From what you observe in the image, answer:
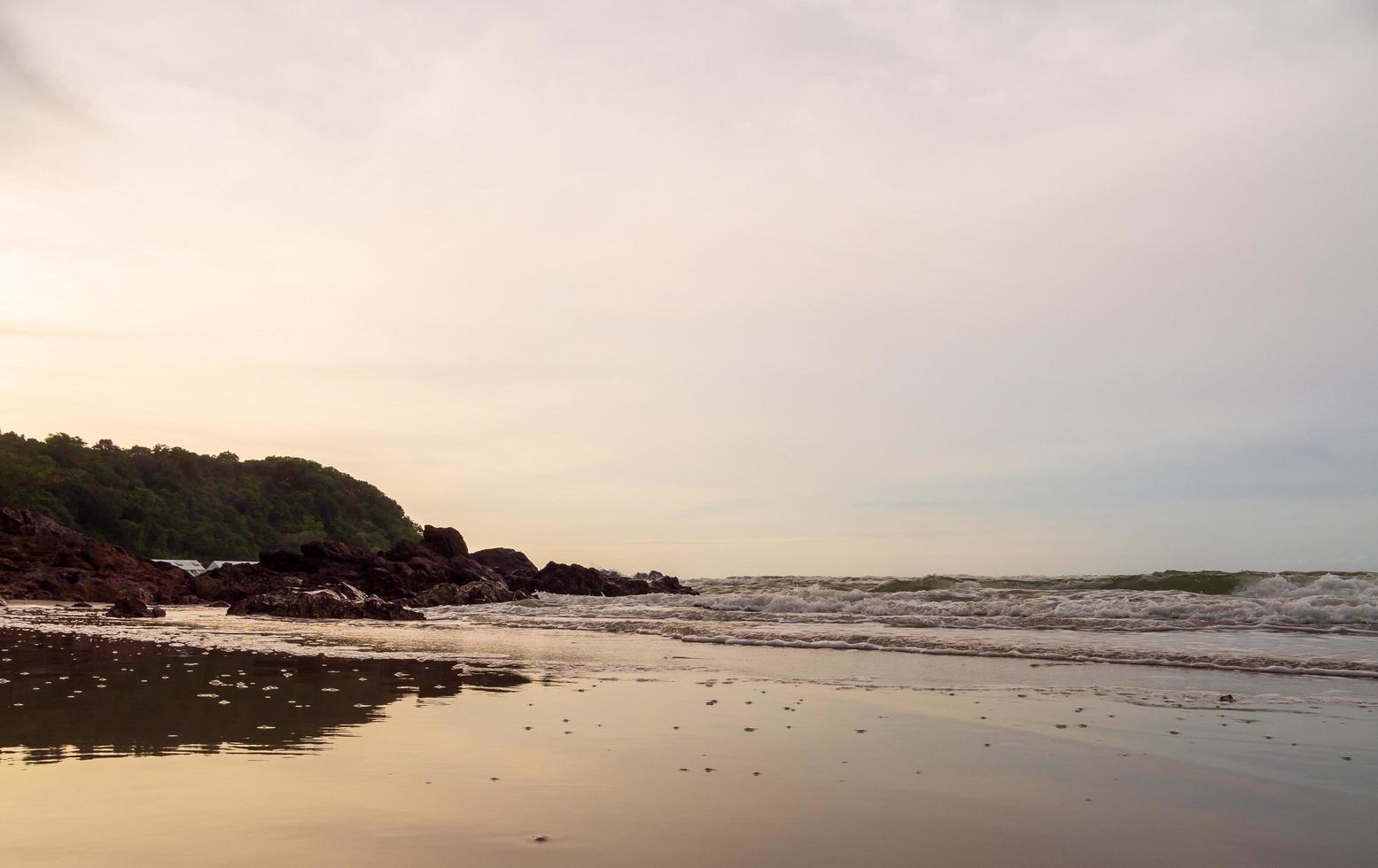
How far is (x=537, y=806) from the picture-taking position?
4887 mm

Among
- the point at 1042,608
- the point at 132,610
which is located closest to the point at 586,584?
the point at 132,610

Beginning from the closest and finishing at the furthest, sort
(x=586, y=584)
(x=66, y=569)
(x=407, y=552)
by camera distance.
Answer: (x=66, y=569) < (x=407, y=552) < (x=586, y=584)

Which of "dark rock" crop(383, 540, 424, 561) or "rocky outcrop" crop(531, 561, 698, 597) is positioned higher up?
"dark rock" crop(383, 540, 424, 561)

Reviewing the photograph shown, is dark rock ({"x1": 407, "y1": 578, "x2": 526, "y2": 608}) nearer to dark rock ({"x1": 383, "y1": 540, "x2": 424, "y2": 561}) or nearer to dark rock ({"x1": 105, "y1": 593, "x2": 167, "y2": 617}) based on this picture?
dark rock ({"x1": 383, "y1": 540, "x2": 424, "y2": 561})

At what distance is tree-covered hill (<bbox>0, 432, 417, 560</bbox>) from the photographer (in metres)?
79.6

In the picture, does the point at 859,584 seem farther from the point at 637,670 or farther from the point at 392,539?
the point at 392,539

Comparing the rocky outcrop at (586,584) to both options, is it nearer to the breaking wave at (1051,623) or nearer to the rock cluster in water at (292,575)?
the rock cluster in water at (292,575)

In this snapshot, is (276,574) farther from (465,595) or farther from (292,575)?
(465,595)

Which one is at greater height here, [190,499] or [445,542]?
[190,499]

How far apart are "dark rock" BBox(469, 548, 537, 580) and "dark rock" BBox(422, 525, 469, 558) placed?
973 millimetres

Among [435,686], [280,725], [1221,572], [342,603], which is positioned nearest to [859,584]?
[1221,572]

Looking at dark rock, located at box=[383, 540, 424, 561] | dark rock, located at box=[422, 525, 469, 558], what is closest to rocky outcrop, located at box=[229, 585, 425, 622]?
dark rock, located at box=[383, 540, 424, 561]

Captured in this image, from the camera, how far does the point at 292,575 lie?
3531cm

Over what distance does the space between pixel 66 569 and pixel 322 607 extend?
18272 mm
